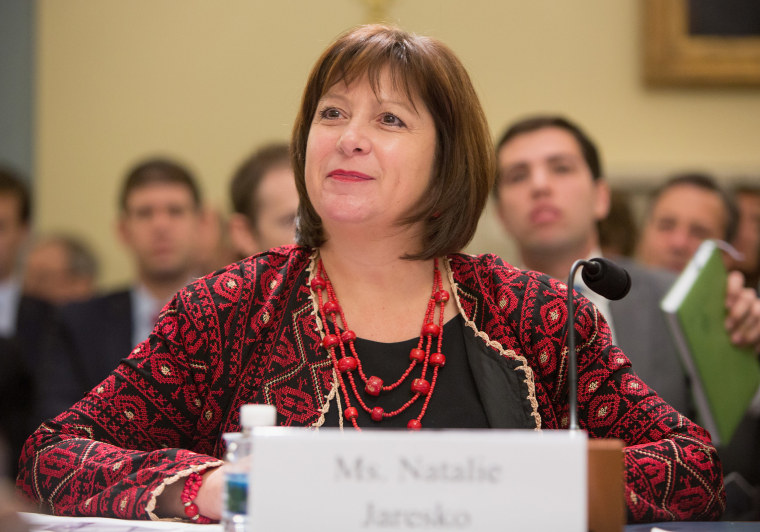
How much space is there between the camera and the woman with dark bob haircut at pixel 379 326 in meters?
1.84

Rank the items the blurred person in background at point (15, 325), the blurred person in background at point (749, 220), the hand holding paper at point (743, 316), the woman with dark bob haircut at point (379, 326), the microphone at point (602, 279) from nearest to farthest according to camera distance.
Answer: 1. the microphone at point (602, 279)
2. the woman with dark bob haircut at point (379, 326)
3. the hand holding paper at point (743, 316)
4. the blurred person in background at point (15, 325)
5. the blurred person in background at point (749, 220)

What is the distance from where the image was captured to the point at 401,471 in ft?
3.80

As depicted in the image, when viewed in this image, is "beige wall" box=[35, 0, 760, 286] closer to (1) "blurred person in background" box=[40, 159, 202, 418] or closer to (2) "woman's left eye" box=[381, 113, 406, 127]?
(1) "blurred person in background" box=[40, 159, 202, 418]

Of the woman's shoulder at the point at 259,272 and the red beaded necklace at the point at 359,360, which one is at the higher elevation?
the woman's shoulder at the point at 259,272

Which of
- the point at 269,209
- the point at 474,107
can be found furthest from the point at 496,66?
the point at 474,107

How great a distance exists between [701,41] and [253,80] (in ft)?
7.06

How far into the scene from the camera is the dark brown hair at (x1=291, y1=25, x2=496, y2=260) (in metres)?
1.93

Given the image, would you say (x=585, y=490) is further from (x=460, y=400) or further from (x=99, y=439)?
(x=99, y=439)

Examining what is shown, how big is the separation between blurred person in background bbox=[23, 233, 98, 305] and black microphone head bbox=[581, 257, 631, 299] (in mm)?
3668

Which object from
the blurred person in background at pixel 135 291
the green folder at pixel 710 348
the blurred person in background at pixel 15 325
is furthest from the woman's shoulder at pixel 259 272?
the blurred person in background at pixel 15 325

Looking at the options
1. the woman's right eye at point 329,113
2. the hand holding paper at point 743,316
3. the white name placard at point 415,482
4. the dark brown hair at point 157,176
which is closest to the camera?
the white name placard at point 415,482

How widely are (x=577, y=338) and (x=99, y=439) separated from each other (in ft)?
2.97

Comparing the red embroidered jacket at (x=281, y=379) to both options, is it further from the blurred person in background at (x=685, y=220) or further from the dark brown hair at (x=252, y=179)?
the blurred person in background at (x=685, y=220)

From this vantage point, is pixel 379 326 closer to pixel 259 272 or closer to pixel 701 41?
pixel 259 272
